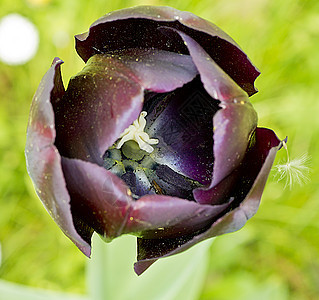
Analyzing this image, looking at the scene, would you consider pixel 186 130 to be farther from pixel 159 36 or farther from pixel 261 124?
pixel 261 124

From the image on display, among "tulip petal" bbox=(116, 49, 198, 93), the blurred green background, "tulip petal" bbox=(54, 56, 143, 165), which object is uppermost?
"tulip petal" bbox=(116, 49, 198, 93)

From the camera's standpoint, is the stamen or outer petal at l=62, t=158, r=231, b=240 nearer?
outer petal at l=62, t=158, r=231, b=240

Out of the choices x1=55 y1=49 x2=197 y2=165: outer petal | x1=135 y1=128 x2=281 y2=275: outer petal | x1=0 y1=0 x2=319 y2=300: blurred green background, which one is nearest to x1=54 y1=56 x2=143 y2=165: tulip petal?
x1=55 y1=49 x2=197 y2=165: outer petal

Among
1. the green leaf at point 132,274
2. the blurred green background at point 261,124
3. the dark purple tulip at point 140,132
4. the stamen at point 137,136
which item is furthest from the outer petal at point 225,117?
the blurred green background at point 261,124

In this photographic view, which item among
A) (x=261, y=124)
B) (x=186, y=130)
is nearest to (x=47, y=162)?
(x=186, y=130)

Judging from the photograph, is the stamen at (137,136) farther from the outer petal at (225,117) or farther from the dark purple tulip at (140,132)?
the outer petal at (225,117)

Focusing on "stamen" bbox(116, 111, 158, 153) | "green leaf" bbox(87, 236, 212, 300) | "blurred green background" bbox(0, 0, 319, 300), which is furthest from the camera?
"blurred green background" bbox(0, 0, 319, 300)

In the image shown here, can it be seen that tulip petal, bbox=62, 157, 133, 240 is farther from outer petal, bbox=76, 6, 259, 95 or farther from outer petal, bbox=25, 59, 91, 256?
outer petal, bbox=76, 6, 259, 95

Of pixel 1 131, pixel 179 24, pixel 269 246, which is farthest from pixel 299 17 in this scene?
A: pixel 179 24
